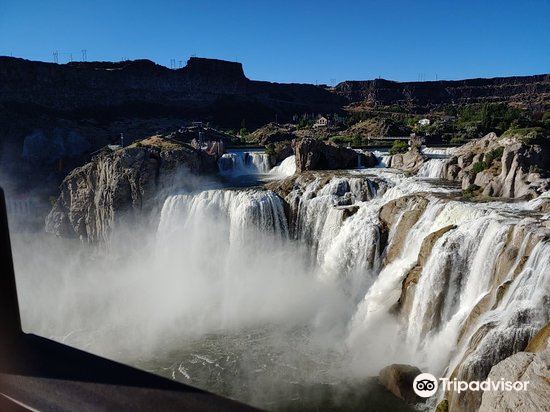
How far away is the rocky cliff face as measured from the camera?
105938 millimetres

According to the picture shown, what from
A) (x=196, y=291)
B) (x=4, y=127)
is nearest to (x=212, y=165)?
(x=196, y=291)

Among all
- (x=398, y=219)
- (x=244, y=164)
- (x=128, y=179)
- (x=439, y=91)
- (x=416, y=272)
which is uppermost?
(x=439, y=91)

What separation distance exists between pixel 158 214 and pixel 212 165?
6.50 m

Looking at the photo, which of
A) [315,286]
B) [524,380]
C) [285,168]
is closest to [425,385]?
[524,380]

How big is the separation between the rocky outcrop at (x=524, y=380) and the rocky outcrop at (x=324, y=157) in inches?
990

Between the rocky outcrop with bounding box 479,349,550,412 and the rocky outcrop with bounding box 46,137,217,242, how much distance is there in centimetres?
2658

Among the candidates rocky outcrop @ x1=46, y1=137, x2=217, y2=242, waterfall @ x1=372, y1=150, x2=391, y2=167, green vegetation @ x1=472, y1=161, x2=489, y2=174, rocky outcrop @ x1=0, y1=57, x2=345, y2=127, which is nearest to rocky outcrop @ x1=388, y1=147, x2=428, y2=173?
waterfall @ x1=372, y1=150, x2=391, y2=167

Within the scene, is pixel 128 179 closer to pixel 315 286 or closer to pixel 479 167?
pixel 315 286

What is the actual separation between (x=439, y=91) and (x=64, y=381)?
122 metres

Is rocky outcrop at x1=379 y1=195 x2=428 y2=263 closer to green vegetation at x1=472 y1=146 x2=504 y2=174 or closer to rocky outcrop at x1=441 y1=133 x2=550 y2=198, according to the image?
rocky outcrop at x1=441 y1=133 x2=550 y2=198

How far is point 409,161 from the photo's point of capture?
100 feet

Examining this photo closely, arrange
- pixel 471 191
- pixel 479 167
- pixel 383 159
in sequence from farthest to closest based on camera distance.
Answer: pixel 383 159 < pixel 479 167 < pixel 471 191

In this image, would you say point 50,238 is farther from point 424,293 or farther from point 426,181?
point 424,293

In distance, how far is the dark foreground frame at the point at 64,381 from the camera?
118cm
